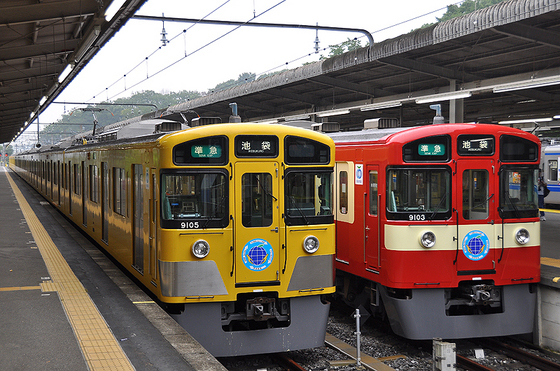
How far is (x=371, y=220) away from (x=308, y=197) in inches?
63.1

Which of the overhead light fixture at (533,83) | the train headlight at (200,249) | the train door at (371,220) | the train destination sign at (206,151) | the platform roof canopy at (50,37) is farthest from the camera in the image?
the platform roof canopy at (50,37)

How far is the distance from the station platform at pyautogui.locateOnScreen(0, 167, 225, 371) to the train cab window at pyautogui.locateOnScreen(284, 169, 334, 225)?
186 cm

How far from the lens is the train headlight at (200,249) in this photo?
21.7ft

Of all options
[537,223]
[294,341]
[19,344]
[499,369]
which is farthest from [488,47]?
[19,344]

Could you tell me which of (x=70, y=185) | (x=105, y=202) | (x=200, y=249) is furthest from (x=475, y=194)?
(x=70, y=185)

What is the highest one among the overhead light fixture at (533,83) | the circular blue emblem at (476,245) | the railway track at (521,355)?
the overhead light fixture at (533,83)

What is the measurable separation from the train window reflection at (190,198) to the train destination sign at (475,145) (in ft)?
10.9

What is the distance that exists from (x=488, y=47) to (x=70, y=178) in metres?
11.8

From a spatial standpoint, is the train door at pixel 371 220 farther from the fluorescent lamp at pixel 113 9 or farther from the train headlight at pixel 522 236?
the fluorescent lamp at pixel 113 9

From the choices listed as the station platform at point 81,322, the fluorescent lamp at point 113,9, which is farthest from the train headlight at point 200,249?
the fluorescent lamp at point 113,9

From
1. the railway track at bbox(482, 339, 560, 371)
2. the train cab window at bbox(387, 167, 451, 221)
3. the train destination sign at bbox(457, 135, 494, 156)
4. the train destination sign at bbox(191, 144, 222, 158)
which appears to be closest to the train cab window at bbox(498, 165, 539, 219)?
the train destination sign at bbox(457, 135, 494, 156)

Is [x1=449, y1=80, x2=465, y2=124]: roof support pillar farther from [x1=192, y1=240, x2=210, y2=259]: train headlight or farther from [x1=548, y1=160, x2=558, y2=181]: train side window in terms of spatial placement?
[x1=192, y1=240, x2=210, y2=259]: train headlight

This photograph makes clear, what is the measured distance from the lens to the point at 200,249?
262 inches

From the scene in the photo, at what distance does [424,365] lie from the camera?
7523 mm
